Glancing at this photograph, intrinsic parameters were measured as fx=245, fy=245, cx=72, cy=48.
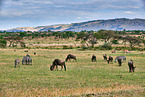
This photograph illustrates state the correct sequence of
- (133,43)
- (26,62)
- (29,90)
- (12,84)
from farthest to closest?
(133,43) → (26,62) → (12,84) → (29,90)

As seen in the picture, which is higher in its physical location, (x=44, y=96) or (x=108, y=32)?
(x=108, y=32)

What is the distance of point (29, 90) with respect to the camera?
13984mm

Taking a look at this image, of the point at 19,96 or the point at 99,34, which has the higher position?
the point at 99,34

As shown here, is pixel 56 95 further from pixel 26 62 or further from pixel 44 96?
pixel 26 62

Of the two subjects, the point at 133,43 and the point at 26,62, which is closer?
the point at 26,62

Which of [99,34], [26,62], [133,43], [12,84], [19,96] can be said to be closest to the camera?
[19,96]

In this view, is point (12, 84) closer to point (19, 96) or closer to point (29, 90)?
point (29, 90)

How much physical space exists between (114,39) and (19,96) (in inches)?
2690

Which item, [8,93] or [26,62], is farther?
[26,62]

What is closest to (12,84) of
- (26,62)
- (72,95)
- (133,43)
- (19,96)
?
(19,96)

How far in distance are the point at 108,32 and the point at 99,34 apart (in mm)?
2941

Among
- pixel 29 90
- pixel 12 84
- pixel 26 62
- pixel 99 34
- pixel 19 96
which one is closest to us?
pixel 19 96

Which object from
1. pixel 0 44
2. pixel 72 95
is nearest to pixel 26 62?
pixel 72 95

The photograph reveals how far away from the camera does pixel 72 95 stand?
41.3 ft
